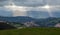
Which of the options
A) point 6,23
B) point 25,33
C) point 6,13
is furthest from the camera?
point 6,13

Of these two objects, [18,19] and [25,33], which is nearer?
[25,33]

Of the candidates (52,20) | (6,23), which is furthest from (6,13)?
(52,20)

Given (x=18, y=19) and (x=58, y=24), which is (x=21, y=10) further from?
(x=58, y=24)

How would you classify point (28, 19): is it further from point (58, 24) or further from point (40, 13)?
point (58, 24)

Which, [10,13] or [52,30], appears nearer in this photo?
[52,30]

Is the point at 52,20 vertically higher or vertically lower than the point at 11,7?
lower

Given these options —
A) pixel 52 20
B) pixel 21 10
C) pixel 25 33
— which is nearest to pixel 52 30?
pixel 25 33

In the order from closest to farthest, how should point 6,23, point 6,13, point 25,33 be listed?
point 25,33 → point 6,23 → point 6,13

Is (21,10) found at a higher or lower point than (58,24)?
higher
